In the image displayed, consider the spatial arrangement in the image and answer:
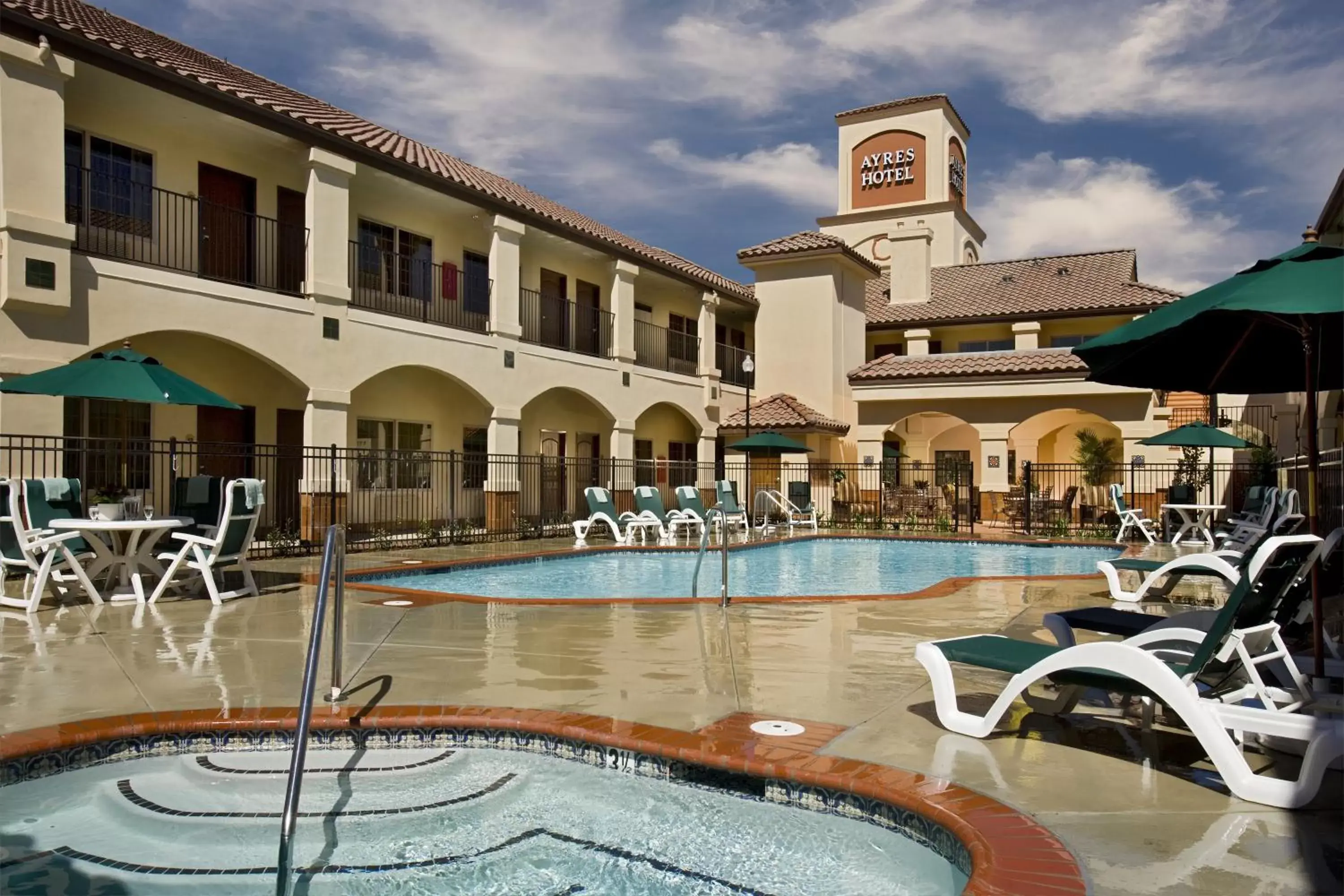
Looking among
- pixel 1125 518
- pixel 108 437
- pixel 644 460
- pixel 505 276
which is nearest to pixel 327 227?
pixel 505 276

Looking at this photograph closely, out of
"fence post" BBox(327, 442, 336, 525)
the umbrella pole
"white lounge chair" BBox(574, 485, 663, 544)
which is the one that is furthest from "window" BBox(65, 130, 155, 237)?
the umbrella pole

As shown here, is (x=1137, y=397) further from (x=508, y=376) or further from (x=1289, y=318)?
(x=1289, y=318)

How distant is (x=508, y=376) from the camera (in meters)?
20.0

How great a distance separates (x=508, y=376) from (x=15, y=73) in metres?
10.1

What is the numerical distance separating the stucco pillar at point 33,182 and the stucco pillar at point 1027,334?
24586 millimetres

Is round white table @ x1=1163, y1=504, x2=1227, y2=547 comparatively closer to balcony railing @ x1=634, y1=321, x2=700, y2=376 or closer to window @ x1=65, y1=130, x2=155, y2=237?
balcony railing @ x1=634, y1=321, x2=700, y2=376

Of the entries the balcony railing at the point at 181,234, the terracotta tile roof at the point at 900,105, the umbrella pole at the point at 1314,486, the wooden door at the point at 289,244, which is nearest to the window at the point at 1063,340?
the terracotta tile roof at the point at 900,105

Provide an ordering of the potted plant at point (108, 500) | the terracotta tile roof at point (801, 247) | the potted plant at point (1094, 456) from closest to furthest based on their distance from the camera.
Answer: the potted plant at point (108, 500) < the terracotta tile roof at point (801, 247) < the potted plant at point (1094, 456)

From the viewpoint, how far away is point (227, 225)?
16.1 metres

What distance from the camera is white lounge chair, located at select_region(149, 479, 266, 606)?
862 centimetres

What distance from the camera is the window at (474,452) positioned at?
21.5 meters

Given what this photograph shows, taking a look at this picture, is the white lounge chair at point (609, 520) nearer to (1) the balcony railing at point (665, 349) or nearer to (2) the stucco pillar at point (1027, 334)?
(1) the balcony railing at point (665, 349)

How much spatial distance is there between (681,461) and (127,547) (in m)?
19.0

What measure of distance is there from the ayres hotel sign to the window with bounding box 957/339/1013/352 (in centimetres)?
1385
